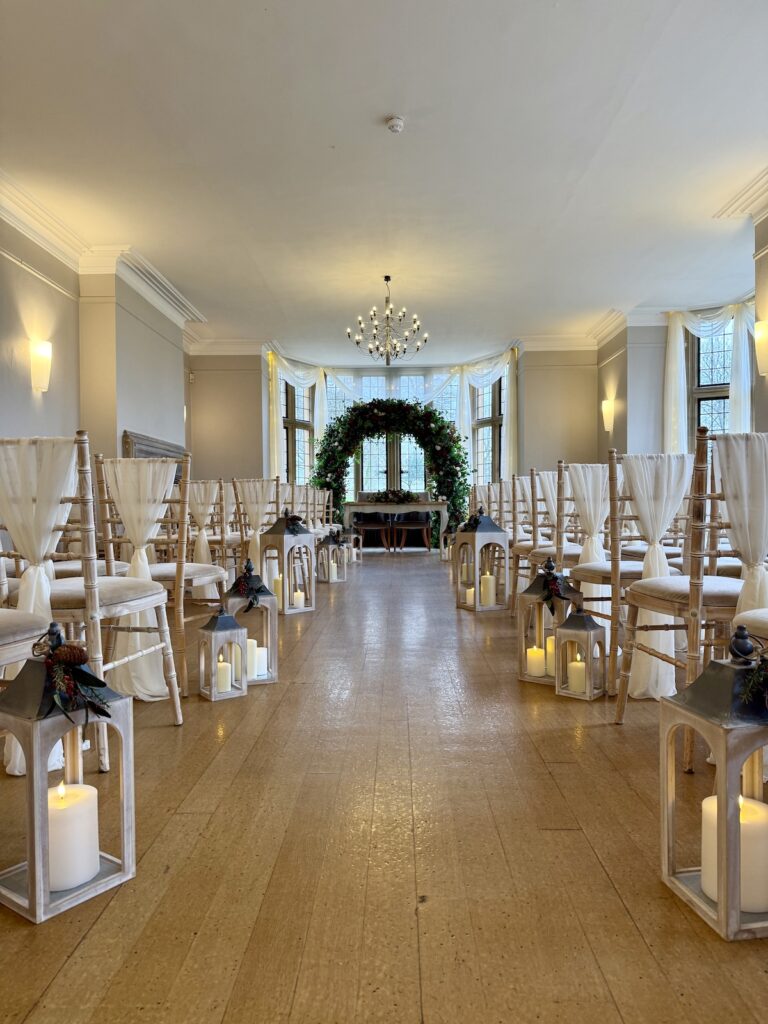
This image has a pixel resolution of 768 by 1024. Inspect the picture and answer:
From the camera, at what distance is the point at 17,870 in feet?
5.32

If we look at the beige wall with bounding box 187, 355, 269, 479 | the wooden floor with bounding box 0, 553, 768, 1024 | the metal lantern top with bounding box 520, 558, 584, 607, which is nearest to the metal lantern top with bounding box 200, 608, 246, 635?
the wooden floor with bounding box 0, 553, 768, 1024

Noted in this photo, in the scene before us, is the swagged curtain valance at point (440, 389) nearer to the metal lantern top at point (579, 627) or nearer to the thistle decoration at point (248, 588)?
the thistle decoration at point (248, 588)

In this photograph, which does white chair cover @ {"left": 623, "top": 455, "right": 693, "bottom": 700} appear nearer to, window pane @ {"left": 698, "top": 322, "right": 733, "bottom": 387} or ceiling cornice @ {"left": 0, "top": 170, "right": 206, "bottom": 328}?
ceiling cornice @ {"left": 0, "top": 170, "right": 206, "bottom": 328}

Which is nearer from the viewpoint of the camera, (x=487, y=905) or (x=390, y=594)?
(x=487, y=905)

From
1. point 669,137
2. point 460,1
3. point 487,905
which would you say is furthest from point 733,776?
point 669,137

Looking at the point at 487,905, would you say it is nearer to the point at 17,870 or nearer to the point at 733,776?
the point at 733,776

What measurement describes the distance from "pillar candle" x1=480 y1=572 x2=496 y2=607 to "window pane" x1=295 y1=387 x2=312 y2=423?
789cm

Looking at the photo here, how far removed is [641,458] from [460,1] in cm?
243

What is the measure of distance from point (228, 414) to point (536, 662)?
8415 millimetres

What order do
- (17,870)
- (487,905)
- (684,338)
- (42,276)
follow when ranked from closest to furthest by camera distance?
(487,905), (17,870), (42,276), (684,338)

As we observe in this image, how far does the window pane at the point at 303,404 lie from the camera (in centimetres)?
1299

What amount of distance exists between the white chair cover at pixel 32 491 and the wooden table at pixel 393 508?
9.57m

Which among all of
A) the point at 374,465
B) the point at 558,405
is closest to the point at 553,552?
the point at 558,405

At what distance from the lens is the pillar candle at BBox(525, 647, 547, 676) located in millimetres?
3443
